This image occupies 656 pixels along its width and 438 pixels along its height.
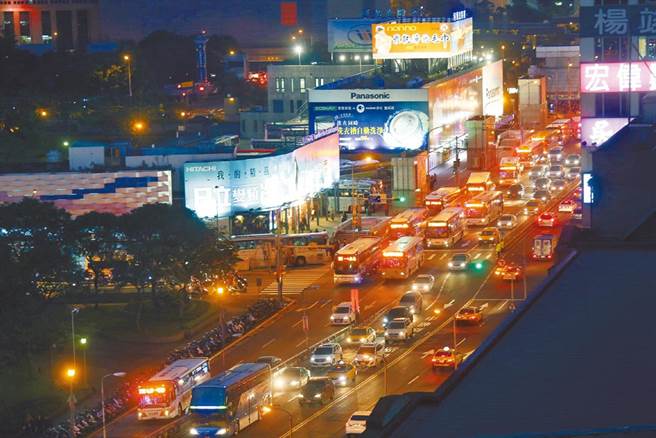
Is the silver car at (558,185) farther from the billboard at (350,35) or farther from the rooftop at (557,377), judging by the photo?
the rooftop at (557,377)

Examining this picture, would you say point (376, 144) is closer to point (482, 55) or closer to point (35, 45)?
point (482, 55)

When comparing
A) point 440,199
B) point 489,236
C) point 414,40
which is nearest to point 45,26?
point 414,40

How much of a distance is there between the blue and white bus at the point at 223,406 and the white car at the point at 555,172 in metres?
40.1

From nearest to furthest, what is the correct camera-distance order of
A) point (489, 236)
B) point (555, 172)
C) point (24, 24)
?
point (489, 236)
point (555, 172)
point (24, 24)

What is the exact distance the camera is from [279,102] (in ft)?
316

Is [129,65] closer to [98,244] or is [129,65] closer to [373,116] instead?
[373,116]

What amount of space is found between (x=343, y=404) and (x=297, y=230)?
24.4m

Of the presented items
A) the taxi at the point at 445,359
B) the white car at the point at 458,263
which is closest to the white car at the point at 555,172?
the white car at the point at 458,263

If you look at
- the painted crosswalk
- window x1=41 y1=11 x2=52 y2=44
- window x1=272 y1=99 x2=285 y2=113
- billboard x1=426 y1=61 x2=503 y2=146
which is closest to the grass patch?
the painted crosswalk

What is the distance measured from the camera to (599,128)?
146ft

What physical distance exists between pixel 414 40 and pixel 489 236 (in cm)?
3025

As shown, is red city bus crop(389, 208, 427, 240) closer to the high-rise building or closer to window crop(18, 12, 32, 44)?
the high-rise building

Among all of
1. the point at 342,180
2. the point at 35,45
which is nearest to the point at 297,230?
the point at 342,180

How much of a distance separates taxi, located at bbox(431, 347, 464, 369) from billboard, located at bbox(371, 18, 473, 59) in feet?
156
